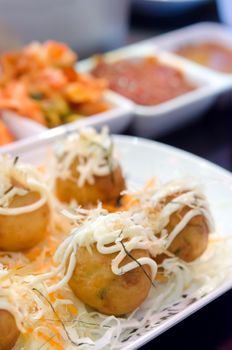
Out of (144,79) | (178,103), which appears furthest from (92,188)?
(144,79)

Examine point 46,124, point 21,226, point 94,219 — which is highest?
point 94,219

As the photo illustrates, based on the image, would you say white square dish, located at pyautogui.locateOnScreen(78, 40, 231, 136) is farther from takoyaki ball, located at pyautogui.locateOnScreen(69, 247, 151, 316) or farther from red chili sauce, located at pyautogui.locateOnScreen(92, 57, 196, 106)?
takoyaki ball, located at pyautogui.locateOnScreen(69, 247, 151, 316)

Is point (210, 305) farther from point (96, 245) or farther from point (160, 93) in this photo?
point (160, 93)

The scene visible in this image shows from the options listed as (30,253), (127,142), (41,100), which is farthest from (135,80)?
(30,253)

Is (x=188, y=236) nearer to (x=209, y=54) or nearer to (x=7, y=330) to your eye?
(x=7, y=330)

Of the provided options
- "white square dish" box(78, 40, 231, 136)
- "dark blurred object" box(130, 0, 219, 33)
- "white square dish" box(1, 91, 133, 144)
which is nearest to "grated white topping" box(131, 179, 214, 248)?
"white square dish" box(1, 91, 133, 144)
